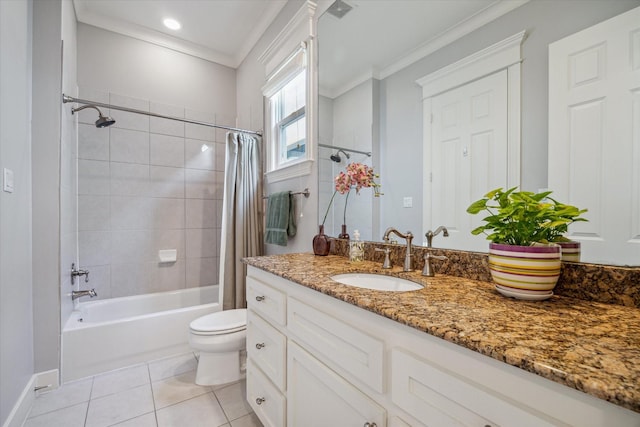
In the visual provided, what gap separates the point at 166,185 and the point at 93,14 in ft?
5.10

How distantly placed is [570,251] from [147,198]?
307 cm

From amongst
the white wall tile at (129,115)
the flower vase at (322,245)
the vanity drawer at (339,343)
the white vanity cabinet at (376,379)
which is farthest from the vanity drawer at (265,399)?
the white wall tile at (129,115)

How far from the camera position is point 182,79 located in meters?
2.90

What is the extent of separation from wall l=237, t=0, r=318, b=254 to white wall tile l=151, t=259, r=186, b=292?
3.43 feet

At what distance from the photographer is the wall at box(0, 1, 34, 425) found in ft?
4.16

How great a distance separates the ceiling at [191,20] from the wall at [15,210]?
3.08 feet

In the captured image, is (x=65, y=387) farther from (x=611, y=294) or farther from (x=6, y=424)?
(x=611, y=294)

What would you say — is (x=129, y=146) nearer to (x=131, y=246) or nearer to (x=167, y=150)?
(x=167, y=150)

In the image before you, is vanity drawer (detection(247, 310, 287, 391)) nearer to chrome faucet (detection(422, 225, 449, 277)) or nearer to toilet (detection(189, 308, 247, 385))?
toilet (detection(189, 308, 247, 385))

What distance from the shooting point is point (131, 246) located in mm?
2623

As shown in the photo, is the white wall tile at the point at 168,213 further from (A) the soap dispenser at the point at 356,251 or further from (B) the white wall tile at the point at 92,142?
(A) the soap dispenser at the point at 356,251

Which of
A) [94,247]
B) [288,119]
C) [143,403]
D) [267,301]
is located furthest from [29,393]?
[288,119]

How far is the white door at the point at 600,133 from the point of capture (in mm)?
726

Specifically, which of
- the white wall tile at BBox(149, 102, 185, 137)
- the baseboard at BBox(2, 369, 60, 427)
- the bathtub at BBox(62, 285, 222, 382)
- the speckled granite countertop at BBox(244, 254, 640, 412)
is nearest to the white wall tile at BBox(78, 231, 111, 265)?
the bathtub at BBox(62, 285, 222, 382)
